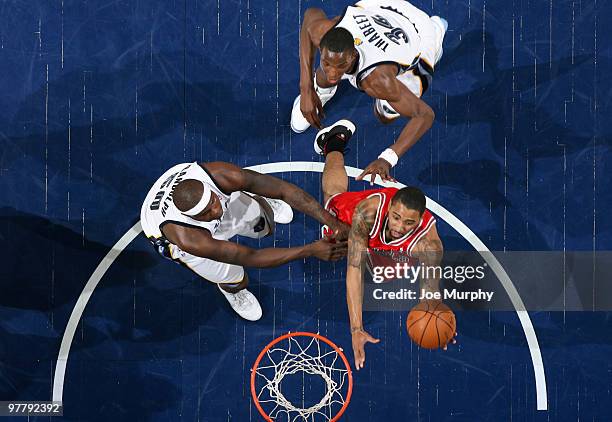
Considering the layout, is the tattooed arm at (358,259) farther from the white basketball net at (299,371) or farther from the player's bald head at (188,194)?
the player's bald head at (188,194)

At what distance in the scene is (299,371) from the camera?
7.70 meters

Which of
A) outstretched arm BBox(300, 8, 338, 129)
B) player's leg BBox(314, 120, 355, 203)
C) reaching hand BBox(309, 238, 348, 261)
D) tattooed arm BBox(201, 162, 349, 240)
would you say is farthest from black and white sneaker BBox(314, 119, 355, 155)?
reaching hand BBox(309, 238, 348, 261)

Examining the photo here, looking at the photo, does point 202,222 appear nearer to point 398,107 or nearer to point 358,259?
point 358,259

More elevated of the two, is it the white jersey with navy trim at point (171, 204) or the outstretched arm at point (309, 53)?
the outstretched arm at point (309, 53)

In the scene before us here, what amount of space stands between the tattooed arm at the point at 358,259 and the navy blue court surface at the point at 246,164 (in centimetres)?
94

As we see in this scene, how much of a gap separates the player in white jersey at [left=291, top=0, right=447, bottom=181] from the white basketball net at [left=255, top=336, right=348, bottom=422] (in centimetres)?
182

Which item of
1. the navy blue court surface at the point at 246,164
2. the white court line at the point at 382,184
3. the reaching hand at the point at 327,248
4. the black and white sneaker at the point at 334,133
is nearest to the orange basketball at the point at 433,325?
the navy blue court surface at the point at 246,164

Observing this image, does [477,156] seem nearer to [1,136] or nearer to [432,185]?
[432,185]

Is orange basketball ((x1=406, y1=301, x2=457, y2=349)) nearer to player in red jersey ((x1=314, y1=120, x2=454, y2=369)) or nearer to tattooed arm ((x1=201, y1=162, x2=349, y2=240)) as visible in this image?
player in red jersey ((x1=314, y1=120, x2=454, y2=369))

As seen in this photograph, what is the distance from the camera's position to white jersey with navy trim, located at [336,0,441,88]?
6.82m

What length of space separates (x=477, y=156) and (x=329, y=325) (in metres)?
2.26

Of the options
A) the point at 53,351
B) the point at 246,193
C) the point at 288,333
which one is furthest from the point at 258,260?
the point at 53,351

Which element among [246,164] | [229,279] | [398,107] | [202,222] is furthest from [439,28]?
[229,279]

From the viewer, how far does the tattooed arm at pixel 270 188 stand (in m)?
6.61
